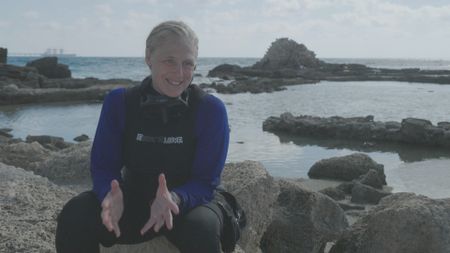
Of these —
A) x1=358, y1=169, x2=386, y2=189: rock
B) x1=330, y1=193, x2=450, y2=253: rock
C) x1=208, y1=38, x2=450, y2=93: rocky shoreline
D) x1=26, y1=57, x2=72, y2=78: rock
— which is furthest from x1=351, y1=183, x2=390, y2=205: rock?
x1=26, y1=57, x2=72, y2=78: rock

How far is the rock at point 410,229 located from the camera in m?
4.04

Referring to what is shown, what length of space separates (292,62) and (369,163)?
63124mm

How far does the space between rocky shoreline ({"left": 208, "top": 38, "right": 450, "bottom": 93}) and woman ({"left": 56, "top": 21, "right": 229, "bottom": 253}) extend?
34.6m

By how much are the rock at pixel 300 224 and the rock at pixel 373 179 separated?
Answer: 16.3ft

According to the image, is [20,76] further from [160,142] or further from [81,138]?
[160,142]

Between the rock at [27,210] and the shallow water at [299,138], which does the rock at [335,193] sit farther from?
the rock at [27,210]

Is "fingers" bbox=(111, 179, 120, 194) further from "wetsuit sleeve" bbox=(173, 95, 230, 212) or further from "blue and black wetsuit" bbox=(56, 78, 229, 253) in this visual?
"wetsuit sleeve" bbox=(173, 95, 230, 212)

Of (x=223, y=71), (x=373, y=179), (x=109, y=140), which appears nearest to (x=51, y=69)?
(x=223, y=71)

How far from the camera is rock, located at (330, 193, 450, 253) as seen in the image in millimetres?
4035

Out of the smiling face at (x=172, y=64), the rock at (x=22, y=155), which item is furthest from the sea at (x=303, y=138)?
the smiling face at (x=172, y=64)

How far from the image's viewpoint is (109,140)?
277cm

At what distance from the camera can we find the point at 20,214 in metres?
3.80

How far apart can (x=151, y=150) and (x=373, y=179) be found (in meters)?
7.76

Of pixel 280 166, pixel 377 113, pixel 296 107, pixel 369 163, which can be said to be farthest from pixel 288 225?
pixel 296 107
